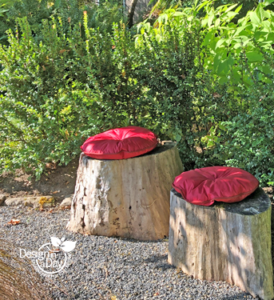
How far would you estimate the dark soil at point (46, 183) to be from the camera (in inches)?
177

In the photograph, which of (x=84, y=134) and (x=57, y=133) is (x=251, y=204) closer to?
(x=84, y=134)

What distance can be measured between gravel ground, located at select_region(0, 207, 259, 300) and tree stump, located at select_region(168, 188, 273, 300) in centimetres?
9

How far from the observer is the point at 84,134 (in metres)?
4.30

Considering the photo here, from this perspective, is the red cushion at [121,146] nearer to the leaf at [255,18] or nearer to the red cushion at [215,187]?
the red cushion at [215,187]

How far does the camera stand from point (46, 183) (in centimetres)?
464

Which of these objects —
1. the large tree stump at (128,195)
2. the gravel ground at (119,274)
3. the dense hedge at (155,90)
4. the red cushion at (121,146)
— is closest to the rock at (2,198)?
the dense hedge at (155,90)

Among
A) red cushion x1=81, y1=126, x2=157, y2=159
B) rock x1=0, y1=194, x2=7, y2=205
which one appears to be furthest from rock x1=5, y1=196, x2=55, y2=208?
red cushion x1=81, y1=126, x2=157, y2=159

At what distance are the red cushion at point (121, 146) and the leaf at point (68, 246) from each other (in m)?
0.85

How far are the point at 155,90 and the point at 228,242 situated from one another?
217 centimetres

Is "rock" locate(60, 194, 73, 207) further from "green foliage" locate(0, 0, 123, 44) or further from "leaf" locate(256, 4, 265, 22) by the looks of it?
"green foliage" locate(0, 0, 123, 44)

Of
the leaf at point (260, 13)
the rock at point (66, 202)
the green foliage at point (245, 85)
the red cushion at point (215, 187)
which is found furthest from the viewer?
the rock at point (66, 202)

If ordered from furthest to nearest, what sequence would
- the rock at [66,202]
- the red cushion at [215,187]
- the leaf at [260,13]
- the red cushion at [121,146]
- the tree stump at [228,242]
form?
the rock at [66,202]
the leaf at [260,13]
the red cushion at [121,146]
the red cushion at [215,187]
the tree stump at [228,242]

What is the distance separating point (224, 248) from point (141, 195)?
1030mm

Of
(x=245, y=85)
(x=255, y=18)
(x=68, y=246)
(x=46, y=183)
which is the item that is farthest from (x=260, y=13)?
(x=46, y=183)
